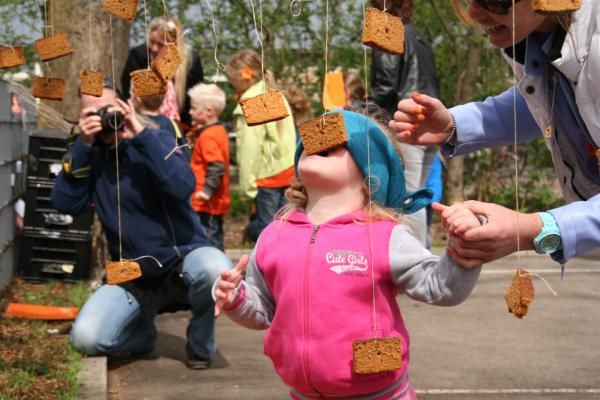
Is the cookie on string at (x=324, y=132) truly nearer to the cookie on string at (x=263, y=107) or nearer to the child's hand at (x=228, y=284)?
the cookie on string at (x=263, y=107)

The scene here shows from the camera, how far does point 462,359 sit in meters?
5.47

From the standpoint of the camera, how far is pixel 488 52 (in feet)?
38.6

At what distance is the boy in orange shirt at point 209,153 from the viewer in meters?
7.00

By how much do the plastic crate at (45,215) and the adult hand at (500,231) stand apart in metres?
5.64

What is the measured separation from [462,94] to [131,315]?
685cm

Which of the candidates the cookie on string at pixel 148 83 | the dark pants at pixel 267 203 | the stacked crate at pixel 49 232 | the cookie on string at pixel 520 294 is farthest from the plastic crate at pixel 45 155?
the cookie on string at pixel 520 294

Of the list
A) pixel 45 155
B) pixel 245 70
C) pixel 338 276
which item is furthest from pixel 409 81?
pixel 338 276

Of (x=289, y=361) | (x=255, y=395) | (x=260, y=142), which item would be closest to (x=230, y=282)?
(x=289, y=361)

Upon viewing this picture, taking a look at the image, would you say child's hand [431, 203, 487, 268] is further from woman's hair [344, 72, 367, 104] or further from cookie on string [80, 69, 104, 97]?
woman's hair [344, 72, 367, 104]

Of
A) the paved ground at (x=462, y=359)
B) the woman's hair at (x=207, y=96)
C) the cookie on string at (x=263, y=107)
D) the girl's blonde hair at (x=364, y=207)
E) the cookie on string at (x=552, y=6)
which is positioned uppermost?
the cookie on string at (x=552, y=6)

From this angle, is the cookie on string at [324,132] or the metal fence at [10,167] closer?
the cookie on string at [324,132]

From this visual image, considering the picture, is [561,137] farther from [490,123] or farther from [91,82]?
[91,82]

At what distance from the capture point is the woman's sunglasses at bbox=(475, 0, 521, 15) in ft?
8.00

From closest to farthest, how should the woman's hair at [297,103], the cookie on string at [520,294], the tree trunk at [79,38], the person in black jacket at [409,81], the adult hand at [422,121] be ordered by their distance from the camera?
the cookie on string at [520,294]
the adult hand at [422,121]
the person in black jacket at [409,81]
the tree trunk at [79,38]
the woman's hair at [297,103]
